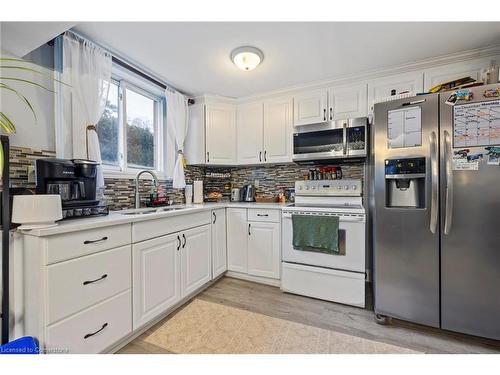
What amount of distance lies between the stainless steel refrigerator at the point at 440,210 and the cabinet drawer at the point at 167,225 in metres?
1.59

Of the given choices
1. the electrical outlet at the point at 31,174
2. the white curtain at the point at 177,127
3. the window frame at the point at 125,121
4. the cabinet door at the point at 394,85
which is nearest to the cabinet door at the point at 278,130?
the cabinet door at the point at 394,85

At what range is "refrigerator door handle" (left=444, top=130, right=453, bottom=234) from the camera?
1.54 metres

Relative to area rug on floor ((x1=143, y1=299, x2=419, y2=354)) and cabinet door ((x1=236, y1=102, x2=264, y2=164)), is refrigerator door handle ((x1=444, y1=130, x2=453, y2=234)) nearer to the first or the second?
area rug on floor ((x1=143, y1=299, x2=419, y2=354))

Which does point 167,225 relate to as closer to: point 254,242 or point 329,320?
point 254,242

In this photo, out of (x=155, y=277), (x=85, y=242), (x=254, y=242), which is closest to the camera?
(x=85, y=242)

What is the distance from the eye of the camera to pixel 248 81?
100 inches

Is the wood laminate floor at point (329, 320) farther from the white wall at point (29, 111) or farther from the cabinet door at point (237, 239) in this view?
the white wall at point (29, 111)

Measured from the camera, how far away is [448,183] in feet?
5.05

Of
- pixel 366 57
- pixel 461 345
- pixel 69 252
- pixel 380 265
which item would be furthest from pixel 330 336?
pixel 366 57

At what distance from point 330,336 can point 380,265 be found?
2.22 ft

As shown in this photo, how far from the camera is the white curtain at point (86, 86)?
166 centimetres

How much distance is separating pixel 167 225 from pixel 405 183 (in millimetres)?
1947

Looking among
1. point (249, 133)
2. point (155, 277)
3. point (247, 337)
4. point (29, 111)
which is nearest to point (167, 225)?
point (155, 277)
